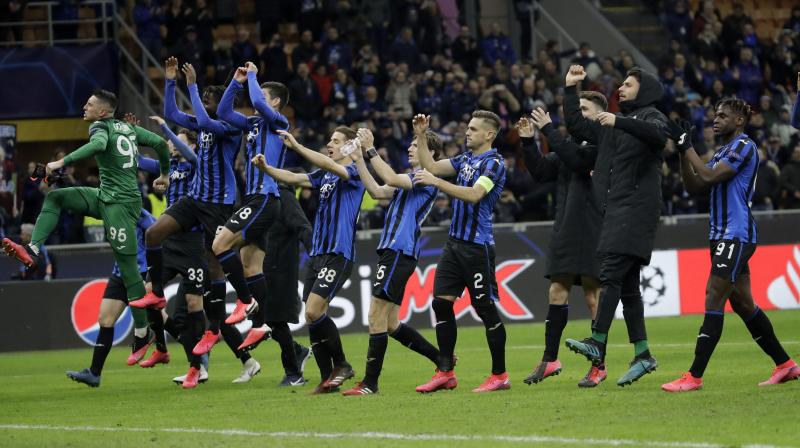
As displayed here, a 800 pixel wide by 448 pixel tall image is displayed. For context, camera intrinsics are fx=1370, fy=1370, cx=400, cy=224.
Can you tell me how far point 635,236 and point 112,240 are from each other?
5.11m

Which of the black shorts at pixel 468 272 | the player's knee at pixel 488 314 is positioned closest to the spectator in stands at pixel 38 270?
the black shorts at pixel 468 272

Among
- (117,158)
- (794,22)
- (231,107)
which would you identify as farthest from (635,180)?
(794,22)

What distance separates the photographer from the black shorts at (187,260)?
45.8ft

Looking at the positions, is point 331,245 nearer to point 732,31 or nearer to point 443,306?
point 443,306

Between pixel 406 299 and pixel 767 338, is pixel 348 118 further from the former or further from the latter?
pixel 767 338

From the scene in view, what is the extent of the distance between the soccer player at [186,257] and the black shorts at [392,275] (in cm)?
271

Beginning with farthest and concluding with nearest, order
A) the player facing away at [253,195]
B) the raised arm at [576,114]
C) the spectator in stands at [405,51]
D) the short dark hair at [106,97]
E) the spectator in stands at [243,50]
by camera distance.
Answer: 1. the spectator in stands at [405,51]
2. the spectator in stands at [243,50]
3. the short dark hair at [106,97]
4. the player facing away at [253,195]
5. the raised arm at [576,114]

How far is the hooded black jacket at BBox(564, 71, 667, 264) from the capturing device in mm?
10766

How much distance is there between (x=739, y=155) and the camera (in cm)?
1070

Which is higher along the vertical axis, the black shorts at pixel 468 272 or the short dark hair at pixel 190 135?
the short dark hair at pixel 190 135

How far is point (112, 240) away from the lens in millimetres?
13023

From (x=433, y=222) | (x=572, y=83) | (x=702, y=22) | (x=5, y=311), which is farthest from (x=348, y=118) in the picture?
Result: (x=572, y=83)

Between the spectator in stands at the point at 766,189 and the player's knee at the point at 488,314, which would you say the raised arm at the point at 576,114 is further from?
the spectator in stands at the point at 766,189

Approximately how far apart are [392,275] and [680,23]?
847 inches
